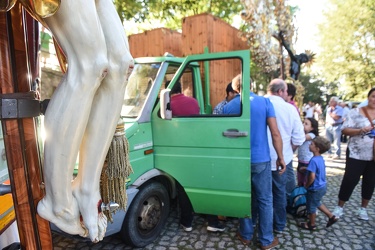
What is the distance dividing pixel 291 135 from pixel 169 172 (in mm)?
1677

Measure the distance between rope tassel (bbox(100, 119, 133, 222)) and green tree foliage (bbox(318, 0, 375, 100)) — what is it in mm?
21786

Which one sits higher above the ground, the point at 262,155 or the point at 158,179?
the point at 262,155

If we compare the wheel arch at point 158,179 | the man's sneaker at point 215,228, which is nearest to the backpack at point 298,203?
the man's sneaker at point 215,228

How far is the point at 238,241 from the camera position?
3373 millimetres

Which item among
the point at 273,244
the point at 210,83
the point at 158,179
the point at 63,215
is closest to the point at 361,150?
the point at 273,244

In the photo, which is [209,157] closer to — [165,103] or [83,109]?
[165,103]

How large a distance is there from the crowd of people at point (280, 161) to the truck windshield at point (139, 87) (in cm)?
99

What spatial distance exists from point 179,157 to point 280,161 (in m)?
1.18

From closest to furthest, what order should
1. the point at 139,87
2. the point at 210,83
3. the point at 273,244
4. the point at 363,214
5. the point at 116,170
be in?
the point at 116,170
the point at 273,244
the point at 139,87
the point at 363,214
the point at 210,83

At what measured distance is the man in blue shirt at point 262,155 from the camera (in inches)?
120

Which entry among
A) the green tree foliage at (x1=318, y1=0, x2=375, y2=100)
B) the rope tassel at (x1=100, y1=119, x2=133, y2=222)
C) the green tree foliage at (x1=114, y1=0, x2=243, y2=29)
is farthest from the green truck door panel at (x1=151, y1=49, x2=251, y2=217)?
the green tree foliage at (x1=318, y1=0, x2=375, y2=100)

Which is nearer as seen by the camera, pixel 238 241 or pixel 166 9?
pixel 238 241

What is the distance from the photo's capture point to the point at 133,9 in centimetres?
502

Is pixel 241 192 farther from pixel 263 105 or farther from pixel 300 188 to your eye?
pixel 300 188
